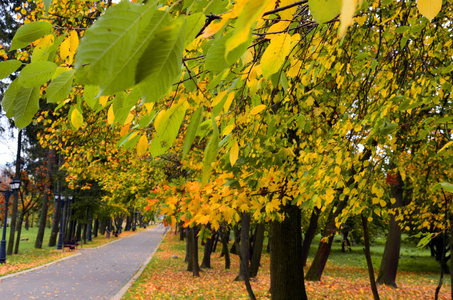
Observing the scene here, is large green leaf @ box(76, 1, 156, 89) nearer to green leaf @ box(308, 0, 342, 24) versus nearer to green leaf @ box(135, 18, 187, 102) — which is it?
green leaf @ box(135, 18, 187, 102)

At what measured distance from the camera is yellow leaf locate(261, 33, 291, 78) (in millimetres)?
1101

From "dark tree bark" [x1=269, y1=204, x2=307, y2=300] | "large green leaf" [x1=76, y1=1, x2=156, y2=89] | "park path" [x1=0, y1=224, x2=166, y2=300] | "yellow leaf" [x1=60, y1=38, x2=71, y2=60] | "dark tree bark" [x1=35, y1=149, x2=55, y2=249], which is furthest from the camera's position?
"dark tree bark" [x1=35, y1=149, x2=55, y2=249]

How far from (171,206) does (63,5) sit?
4.98 m

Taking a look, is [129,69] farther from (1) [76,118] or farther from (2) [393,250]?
(2) [393,250]

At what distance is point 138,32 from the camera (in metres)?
0.59

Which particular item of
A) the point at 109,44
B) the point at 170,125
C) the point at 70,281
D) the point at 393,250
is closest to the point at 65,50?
the point at 170,125

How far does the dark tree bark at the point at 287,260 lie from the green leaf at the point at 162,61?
6.82 metres

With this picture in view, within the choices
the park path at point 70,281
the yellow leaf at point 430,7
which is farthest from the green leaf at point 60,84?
the park path at point 70,281

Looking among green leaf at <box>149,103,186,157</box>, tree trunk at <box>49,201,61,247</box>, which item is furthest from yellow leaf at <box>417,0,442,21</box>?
tree trunk at <box>49,201,61,247</box>

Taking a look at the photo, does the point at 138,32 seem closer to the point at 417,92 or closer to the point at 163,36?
the point at 163,36

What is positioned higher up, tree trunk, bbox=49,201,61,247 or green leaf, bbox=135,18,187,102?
green leaf, bbox=135,18,187,102

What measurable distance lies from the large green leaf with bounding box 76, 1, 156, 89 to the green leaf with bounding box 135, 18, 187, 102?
0.19 feet

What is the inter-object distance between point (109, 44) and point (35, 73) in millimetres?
641

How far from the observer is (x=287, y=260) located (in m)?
7.32
